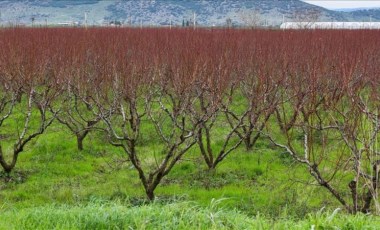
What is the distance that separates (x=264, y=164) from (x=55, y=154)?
3549mm

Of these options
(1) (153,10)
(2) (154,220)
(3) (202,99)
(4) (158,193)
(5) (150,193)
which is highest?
(1) (153,10)

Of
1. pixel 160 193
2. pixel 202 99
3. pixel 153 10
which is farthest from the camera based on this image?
pixel 153 10

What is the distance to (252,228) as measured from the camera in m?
4.27

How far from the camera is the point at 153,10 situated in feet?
426

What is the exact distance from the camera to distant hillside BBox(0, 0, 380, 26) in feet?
400

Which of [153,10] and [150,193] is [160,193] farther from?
[153,10]

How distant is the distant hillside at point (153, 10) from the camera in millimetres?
121812

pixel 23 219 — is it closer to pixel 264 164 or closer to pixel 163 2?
pixel 264 164

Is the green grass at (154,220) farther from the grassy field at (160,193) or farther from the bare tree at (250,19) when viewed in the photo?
the bare tree at (250,19)

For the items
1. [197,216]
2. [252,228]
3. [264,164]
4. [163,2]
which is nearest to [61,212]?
[197,216]

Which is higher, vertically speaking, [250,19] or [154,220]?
[250,19]

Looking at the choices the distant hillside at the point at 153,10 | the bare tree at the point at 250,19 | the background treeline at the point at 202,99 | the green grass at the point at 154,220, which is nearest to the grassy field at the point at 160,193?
the green grass at the point at 154,220

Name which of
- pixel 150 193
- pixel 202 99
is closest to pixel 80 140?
pixel 202 99

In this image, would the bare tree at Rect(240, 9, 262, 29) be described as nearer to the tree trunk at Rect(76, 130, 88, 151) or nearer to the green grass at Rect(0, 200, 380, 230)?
the tree trunk at Rect(76, 130, 88, 151)
